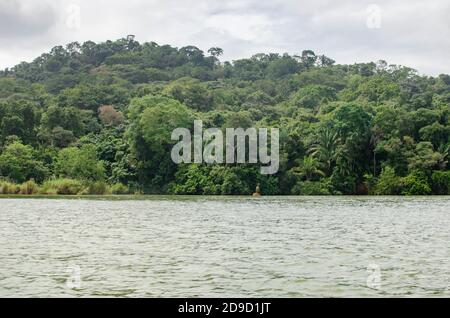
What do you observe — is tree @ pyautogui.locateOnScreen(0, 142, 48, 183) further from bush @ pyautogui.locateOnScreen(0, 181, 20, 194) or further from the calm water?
the calm water

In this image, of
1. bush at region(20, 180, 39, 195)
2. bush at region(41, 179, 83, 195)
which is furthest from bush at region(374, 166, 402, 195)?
bush at region(20, 180, 39, 195)

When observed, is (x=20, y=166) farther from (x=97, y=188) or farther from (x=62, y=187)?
(x=97, y=188)

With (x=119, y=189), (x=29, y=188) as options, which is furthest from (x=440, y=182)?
(x=29, y=188)

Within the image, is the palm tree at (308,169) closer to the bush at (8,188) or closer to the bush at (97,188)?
the bush at (97,188)

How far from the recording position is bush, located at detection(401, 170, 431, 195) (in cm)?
5269

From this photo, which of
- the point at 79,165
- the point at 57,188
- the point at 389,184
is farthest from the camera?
the point at 389,184

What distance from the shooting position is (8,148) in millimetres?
52594

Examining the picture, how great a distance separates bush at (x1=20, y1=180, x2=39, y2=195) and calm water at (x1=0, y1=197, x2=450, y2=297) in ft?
76.2

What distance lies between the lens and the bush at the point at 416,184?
5269 cm

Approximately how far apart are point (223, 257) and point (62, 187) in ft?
120

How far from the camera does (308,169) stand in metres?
54.8

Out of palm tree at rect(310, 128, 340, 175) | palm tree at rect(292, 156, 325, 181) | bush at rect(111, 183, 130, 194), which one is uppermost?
palm tree at rect(310, 128, 340, 175)
